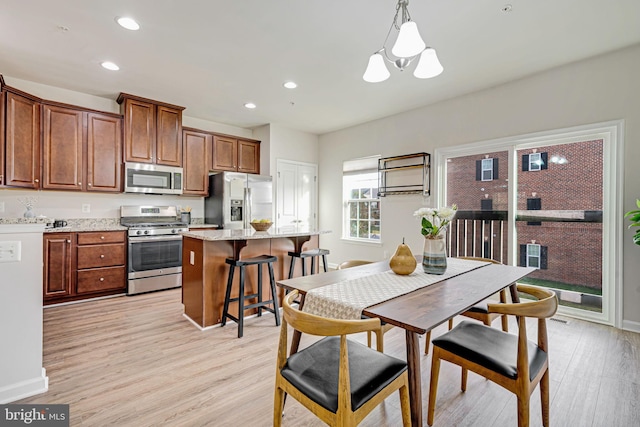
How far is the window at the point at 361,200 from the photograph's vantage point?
5.33 meters

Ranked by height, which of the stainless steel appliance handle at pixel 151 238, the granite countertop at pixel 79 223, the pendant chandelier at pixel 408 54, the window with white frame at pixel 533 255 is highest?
the pendant chandelier at pixel 408 54

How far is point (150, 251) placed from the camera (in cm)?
413

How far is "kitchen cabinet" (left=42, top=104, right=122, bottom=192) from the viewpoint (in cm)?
368

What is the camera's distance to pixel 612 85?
9.73 ft

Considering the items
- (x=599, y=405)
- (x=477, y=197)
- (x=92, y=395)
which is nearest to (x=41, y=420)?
(x=92, y=395)

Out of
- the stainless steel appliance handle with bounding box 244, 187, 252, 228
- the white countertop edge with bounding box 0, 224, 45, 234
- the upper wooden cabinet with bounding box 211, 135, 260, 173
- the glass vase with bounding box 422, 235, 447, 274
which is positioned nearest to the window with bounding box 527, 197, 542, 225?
the glass vase with bounding box 422, 235, 447, 274

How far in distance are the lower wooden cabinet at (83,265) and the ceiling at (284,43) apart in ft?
6.41

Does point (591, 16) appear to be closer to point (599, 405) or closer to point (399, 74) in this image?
point (399, 74)

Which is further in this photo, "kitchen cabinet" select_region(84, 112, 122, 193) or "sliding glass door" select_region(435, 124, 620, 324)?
"kitchen cabinet" select_region(84, 112, 122, 193)

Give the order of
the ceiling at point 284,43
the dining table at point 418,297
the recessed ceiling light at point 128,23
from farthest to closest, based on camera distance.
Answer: the recessed ceiling light at point 128,23 < the ceiling at point 284,43 < the dining table at point 418,297

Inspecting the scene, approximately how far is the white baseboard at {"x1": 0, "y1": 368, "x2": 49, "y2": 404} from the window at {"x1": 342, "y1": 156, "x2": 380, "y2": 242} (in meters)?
4.34

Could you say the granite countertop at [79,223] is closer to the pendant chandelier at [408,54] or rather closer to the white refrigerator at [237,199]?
the white refrigerator at [237,199]

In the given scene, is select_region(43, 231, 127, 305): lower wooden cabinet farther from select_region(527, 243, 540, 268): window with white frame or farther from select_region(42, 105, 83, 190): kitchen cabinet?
select_region(527, 243, 540, 268): window with white frame

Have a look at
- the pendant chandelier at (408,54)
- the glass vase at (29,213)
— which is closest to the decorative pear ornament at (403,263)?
the pendant chandelier at (408,54)
